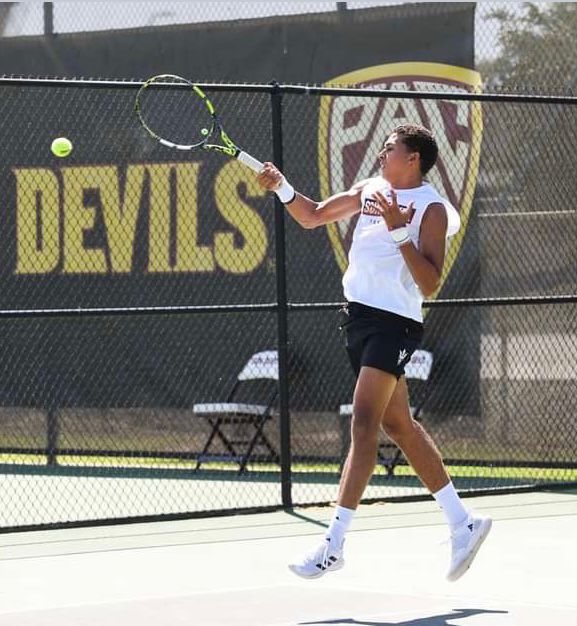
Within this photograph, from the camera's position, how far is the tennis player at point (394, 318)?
6.99 metres

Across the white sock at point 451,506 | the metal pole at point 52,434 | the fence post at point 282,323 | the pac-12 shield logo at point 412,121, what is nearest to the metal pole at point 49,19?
the pac-12 shield logo at point 412,121

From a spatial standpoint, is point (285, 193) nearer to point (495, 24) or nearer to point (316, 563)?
point (316, 563)

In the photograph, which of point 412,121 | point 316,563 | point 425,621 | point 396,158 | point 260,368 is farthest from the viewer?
point 260,368

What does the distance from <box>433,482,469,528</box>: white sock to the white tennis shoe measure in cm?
59

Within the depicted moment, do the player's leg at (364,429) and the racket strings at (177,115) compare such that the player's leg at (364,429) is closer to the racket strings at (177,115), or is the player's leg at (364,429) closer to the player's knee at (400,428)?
the player's knee at (400,428)

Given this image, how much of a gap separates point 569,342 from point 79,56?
4.50m

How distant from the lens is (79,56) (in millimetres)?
13492

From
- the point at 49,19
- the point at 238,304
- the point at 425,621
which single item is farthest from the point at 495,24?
the point at 425,621

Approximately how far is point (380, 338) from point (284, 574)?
1265mm

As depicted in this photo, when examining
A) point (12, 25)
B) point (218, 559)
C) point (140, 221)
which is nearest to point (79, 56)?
point (12, 25)

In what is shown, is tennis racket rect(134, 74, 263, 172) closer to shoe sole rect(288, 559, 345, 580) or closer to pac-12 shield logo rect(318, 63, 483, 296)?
pac-12 shield logo rect(318, 63, 483, 296)

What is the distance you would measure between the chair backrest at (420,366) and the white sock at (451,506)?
4555 millimetres

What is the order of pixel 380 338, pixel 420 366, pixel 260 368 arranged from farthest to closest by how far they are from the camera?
1. pixel 260 368
2. pixel 420 366
3. pixel 380 338

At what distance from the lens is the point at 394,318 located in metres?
7.20
